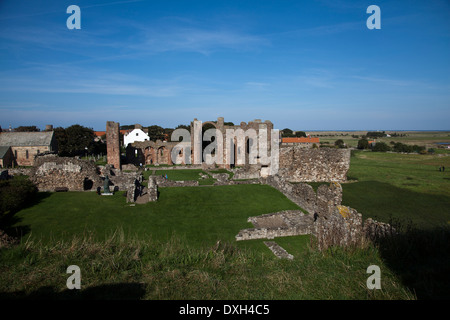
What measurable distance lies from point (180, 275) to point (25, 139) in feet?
152

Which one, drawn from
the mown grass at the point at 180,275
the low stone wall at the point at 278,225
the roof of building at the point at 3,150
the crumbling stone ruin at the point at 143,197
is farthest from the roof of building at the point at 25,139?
the mown grass at the point at 180,275

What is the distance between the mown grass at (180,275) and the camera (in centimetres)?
434

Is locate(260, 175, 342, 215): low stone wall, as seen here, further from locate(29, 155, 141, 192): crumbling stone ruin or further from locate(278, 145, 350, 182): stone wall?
locate(29, 155, 141, 192): crumbling stone ruin

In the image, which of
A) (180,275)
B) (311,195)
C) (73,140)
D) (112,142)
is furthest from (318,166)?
(73,140)

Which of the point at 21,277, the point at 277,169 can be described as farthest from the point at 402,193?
the point at 21,277

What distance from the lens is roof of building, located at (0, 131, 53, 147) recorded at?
38312mm

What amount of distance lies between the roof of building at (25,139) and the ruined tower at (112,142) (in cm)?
1639

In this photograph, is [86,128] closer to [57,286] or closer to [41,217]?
[41,217]

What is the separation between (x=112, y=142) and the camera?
30.5 metres

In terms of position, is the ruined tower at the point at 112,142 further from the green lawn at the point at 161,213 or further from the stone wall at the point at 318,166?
the stone wall at the point at 318,166

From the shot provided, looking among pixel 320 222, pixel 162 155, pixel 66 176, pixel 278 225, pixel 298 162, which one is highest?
pixel 162 155

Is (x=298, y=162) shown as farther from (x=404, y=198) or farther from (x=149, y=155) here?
(x=149, y=155)

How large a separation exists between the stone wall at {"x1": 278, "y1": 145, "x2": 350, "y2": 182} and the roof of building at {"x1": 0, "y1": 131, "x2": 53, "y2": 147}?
123ft
